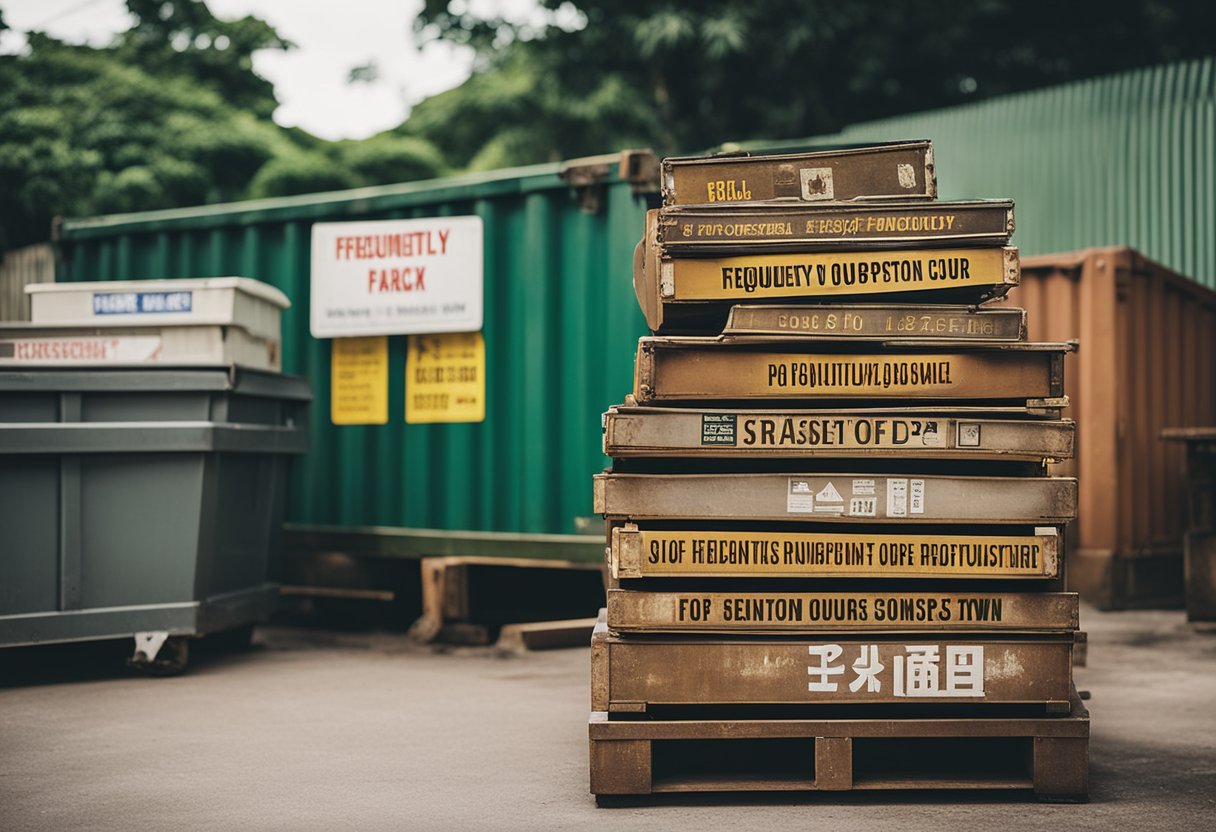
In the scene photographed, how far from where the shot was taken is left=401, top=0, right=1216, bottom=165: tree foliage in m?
20.2

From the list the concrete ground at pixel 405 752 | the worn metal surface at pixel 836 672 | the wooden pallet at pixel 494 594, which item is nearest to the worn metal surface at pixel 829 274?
the worn metal surface at pixel 836 672

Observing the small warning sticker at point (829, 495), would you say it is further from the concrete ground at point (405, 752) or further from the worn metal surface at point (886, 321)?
the concrete ground at point (405, 752)

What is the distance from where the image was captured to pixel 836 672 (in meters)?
4.19

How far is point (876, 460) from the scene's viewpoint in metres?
4.35

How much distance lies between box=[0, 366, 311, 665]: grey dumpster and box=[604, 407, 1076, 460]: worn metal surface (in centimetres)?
296

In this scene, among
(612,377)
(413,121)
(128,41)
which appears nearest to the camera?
(612,377)

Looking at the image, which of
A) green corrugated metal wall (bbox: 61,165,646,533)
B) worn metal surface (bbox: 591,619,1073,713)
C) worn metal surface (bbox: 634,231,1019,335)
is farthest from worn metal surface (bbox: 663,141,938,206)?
green corrugated metal wall (bbox: 61,165,646,533)

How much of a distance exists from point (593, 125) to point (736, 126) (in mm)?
2294

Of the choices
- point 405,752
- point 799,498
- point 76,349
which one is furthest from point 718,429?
point 76,349

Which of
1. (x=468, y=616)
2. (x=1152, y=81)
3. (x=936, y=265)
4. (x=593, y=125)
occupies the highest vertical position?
(x=593, y=125)

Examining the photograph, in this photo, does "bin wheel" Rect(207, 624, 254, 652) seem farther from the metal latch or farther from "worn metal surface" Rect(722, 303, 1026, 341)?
"worn metal surface" Rect(722, 303, 1026, 341)

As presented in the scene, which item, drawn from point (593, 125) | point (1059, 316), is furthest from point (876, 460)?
point (593, 125)

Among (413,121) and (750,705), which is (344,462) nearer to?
(750,705)

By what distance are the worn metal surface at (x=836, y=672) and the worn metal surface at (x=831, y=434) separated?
1.93ft
